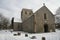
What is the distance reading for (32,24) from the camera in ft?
88.9

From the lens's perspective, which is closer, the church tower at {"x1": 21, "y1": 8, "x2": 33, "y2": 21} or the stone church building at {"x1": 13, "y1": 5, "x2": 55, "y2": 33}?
the stone church building at {"x1": 13, "y1": 5, "x2": 55, "y2": 33}

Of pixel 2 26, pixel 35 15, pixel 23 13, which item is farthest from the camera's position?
pixel 2 26

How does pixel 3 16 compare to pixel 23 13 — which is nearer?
pixel 23 13

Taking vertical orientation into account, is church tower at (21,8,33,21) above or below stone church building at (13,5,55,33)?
above

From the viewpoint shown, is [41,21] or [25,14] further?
[25,14]

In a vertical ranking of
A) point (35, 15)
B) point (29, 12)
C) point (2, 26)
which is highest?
point (29, 12)

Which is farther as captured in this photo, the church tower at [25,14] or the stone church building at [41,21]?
the church tower at [25,14]

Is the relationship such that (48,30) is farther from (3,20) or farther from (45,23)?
(3,20)

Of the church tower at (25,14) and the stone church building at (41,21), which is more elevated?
the church tower at (25,14)

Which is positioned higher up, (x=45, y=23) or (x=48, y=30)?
(x=45, y=23)

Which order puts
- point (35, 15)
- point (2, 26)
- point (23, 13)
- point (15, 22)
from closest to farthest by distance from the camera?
point (35, 15) → point (15, 22) → point (23, 13) → point (2, 26)

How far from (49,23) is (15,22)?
19947mm

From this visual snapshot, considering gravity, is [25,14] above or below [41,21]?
above

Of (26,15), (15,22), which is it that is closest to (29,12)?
(26,15)
